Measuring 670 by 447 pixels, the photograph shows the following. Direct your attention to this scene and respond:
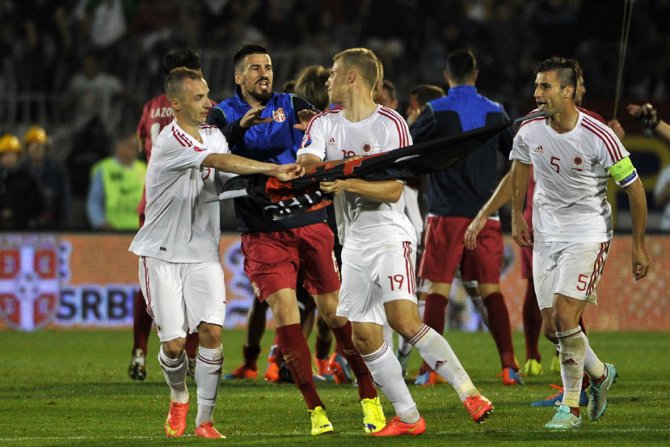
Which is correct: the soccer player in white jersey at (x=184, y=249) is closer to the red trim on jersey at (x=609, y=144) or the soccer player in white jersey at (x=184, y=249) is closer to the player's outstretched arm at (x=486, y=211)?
the player's outstretched arm at (x=486, y=211)

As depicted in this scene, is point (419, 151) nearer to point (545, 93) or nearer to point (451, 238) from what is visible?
point (545, 93)

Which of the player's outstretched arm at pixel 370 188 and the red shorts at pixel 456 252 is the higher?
the player's outstretched arm at pixel 370 188

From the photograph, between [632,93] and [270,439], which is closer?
[270,439]

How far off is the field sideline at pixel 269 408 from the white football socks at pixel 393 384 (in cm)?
17

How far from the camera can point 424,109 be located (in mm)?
11797

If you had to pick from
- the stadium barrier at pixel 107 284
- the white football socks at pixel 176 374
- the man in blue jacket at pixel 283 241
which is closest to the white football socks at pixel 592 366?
the man in blue jacket at pixel 283 241

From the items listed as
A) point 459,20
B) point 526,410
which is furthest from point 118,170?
point 526,410

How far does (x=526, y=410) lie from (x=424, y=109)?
3181 millimetres

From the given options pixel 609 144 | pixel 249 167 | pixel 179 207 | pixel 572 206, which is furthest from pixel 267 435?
pixel 609 144

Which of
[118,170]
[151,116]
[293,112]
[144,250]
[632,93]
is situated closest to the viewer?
[144,250]

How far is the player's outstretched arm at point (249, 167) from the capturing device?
7992mm

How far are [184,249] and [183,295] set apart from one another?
276mm

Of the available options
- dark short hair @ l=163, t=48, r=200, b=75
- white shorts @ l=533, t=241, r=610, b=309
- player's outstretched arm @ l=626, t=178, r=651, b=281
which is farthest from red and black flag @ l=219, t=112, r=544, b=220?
dark short hair @ l=163, t=48, r=200, b=75

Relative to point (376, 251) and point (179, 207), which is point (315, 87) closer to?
point (179, 207)
